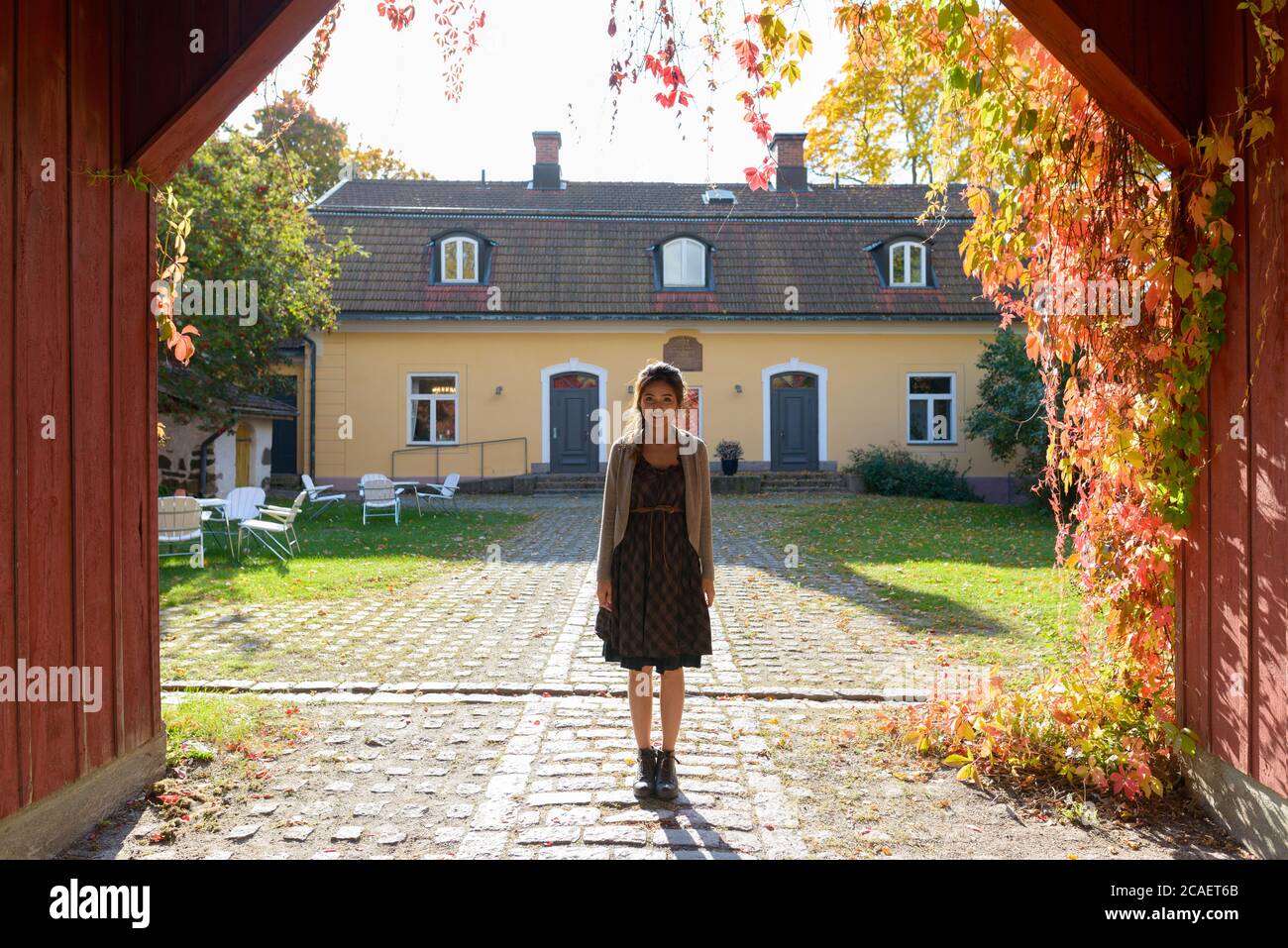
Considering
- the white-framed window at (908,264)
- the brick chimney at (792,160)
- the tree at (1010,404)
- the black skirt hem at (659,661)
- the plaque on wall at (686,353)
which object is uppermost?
the brick chimney at (792,160)

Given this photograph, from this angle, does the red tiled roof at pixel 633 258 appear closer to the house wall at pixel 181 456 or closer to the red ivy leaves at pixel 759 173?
the house wall at pixel 181 456

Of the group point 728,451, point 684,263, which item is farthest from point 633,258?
point 728,451

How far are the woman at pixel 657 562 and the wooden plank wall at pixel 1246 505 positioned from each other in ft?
6.62

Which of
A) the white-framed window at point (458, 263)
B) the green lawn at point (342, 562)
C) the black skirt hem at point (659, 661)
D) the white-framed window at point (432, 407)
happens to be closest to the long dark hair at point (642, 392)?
the black skirt hem at point (659, 661)

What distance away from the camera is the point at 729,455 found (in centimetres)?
2328

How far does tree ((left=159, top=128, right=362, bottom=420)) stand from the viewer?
15.7 meters

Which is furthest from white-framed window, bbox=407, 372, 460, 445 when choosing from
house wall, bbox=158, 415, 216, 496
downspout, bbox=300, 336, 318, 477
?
house wall, bbox=158, 415, 216, 496

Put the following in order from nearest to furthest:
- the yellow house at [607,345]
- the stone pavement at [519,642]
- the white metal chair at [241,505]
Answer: the stone pavement at [519,642] → the white metal chair at [241,505] → the yellow house at [607,345]

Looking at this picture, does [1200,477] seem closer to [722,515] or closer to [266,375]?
[722,515]

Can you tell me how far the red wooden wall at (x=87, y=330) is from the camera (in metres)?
3.31

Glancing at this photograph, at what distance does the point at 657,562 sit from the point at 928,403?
21.6 metres

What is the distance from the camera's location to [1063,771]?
421 centimetres

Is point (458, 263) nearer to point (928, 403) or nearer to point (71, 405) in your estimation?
point (928, 403)
